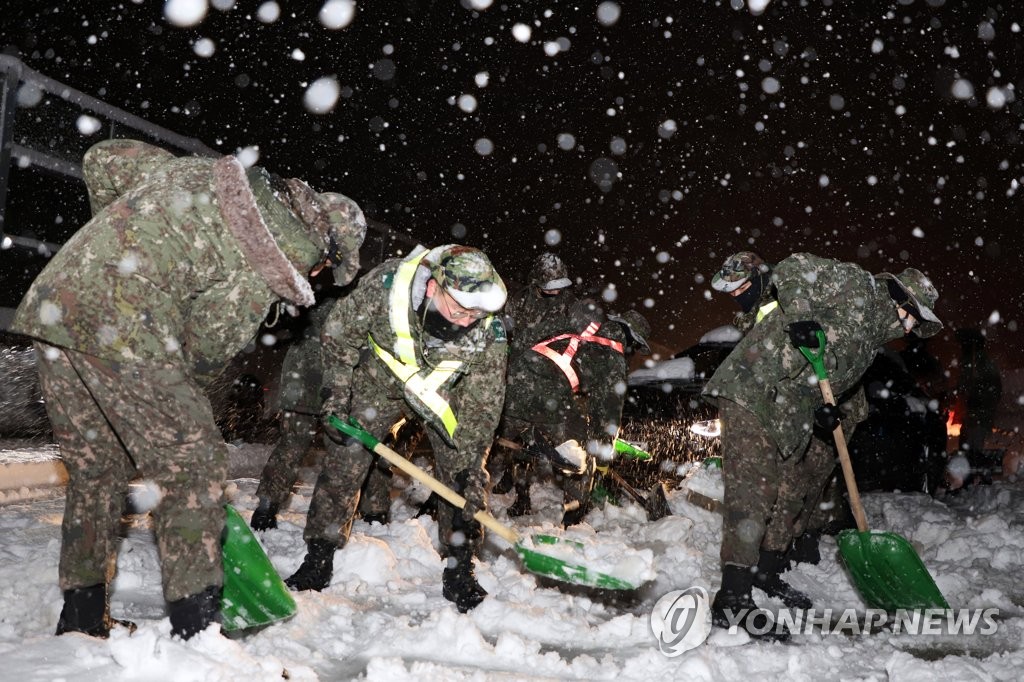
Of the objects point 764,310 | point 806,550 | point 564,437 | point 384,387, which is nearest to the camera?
point 384,387

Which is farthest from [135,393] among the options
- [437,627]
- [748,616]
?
[748,616]

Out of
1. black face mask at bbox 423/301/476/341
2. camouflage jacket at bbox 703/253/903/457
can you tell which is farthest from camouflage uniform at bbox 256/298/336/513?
camouflage jacket at bbox 703/253/903/457

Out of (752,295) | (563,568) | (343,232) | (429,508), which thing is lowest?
(429,508)

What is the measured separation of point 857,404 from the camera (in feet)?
14.7

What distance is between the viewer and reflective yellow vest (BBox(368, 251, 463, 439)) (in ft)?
10.5

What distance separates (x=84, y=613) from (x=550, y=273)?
3810 millimetres

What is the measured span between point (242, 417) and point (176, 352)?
4639 mm

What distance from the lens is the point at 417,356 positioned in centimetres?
328

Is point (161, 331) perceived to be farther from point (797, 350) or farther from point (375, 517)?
point (797, 350)

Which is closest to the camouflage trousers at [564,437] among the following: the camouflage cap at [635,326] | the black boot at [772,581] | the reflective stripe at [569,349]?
the reflective stripe at [569,349]

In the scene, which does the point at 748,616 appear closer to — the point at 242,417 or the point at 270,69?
the point at 242,417

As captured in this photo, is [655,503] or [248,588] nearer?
[248,588]

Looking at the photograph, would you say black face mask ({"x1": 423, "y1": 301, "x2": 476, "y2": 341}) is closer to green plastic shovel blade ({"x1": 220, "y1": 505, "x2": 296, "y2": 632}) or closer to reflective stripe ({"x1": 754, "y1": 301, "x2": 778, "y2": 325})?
green plastic shovel blade ({"x1": 220, "y1": 505, "x2": 296, "y2": 632})

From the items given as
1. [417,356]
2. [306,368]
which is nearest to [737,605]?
[417,356]
